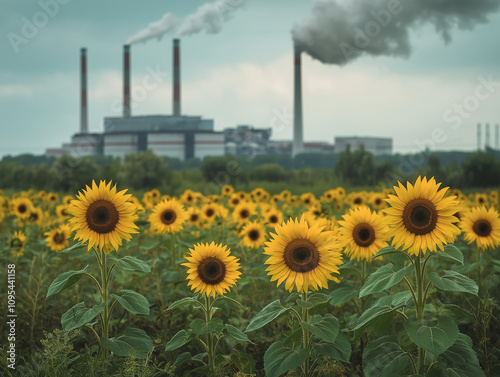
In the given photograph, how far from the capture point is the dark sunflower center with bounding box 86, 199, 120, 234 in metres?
2.92

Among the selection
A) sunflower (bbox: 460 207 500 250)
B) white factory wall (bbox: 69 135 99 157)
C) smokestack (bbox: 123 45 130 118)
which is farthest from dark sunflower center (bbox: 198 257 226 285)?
white factory wall (bbox: 69 135 99 157)

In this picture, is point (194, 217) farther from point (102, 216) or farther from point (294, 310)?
point (294, 310)

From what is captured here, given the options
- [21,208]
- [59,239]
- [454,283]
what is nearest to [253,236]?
[59,239]

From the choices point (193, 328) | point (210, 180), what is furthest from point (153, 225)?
point (210, 180)

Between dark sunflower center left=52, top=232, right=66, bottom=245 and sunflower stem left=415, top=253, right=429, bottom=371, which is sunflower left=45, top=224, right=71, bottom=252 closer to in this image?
dark sunflower center left=52, top=232, right=66, bottom=245

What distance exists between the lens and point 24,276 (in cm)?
496

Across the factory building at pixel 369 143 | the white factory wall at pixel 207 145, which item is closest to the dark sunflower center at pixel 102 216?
the white factory wall at pixel 207 145

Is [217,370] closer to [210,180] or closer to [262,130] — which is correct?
[210,180]

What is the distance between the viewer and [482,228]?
14.5ft

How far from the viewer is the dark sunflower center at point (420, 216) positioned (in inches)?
98.2

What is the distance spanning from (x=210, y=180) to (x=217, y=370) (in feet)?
89.2

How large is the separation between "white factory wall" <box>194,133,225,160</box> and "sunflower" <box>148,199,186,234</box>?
65.2 metres

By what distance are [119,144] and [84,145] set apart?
5148 millimetres

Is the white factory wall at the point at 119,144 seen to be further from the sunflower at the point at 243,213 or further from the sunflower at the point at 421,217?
the sunflower at the point at 421,217
